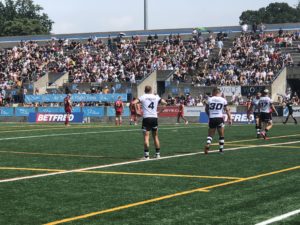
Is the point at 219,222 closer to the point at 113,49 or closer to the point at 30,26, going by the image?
the point at 113,49

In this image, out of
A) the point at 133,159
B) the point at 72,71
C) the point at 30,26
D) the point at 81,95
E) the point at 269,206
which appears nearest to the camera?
the point at 269,206

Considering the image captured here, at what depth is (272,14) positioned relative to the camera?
150 meters

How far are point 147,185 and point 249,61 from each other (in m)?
41.2

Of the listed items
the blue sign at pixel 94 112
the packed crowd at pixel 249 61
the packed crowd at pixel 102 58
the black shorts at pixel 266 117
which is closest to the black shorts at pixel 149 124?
the black shorts at pixel 266 117

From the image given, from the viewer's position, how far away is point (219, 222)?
29.4 ft

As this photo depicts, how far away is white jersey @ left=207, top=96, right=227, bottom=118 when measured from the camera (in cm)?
1906

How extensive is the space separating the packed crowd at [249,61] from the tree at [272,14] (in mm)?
84192

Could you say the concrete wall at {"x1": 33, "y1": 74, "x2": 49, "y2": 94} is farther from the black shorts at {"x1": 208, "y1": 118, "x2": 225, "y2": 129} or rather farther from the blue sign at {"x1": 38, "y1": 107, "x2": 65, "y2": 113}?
the black shorts at {"x1": 208, "y1": 118, "x2": 225, "y2": 129}

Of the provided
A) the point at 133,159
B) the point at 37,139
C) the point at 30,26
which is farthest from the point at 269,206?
the point at 30,26

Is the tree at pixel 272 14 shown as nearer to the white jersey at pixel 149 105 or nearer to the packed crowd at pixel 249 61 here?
the packed crowd at pixel 249 61

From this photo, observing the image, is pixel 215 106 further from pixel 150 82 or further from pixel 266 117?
pixel 150 82

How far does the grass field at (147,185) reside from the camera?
31.1ft

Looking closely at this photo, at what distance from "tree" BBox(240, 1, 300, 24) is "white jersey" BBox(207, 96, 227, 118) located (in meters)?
122

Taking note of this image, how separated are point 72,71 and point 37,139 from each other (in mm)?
35551
